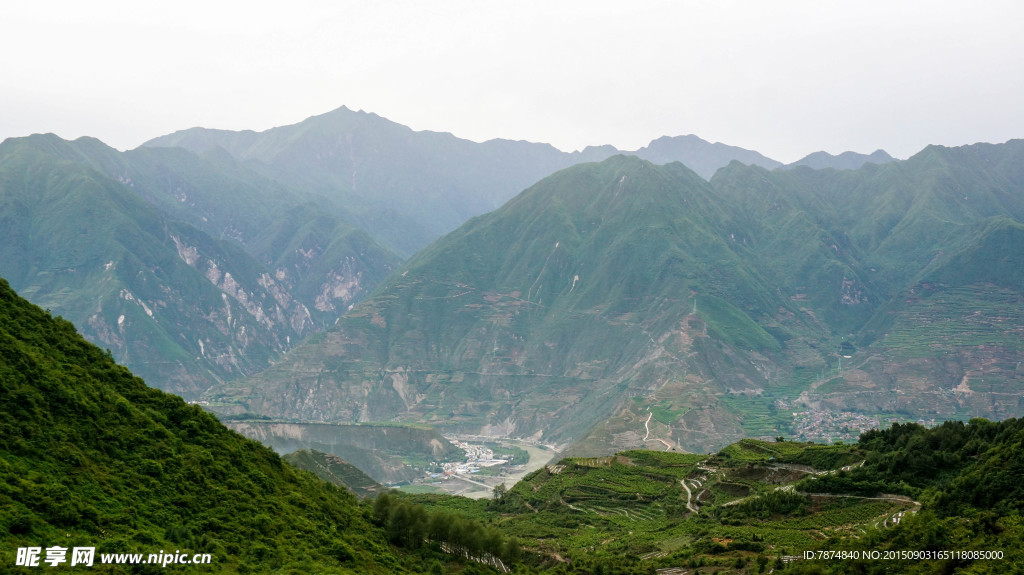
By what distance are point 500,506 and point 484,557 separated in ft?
157

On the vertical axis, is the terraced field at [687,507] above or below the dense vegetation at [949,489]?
below

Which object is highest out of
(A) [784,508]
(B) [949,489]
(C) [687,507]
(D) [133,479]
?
(D) [133,479]

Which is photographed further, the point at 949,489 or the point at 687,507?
the point at 687,507

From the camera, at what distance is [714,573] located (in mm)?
67000

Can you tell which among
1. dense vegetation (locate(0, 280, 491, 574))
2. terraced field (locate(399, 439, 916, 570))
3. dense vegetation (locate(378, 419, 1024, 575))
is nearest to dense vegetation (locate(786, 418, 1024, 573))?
dense vegetation (locate(378, 419, 1024, 575))

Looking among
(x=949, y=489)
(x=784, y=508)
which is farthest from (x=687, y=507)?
(x=949, y=489)

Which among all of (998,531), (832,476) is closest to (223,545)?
(998,531)

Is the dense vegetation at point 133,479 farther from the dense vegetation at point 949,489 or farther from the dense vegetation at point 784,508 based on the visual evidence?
the dense vegetation at point 949,489

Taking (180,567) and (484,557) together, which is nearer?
(180,567)

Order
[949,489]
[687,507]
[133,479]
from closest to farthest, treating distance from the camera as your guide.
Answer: [133,479] < [949,489] < [687,507]

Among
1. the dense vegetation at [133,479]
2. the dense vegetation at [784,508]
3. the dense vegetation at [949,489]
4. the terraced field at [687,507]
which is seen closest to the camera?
the dense vegetation at [133,479]

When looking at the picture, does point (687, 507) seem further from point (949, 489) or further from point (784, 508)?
point (949, 489)

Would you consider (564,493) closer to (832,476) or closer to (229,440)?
(832,476)

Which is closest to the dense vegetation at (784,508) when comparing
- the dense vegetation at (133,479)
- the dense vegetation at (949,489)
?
the dense vegetation at (949,489)
